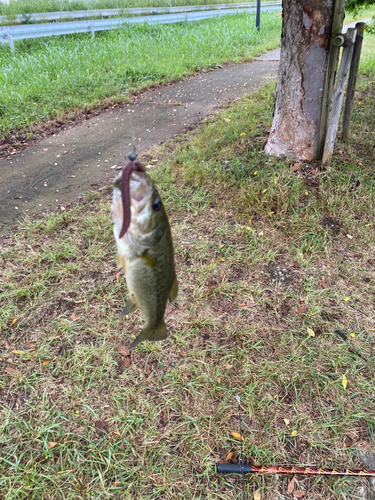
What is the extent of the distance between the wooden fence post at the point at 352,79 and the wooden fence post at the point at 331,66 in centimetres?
25

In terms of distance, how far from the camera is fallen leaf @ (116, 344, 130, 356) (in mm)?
2641

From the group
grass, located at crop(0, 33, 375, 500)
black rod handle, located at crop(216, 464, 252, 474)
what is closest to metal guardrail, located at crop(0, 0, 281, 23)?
grass, located at crop(0, 33, 375, 500)

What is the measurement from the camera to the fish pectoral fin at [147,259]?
3.67ft

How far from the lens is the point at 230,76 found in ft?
28.6

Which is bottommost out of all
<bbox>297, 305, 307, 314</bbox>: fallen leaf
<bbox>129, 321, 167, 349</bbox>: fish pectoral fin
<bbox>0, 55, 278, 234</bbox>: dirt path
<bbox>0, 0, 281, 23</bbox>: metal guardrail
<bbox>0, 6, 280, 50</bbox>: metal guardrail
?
<bbox>297, 305, 307, 314</bbox>: fallen leaf

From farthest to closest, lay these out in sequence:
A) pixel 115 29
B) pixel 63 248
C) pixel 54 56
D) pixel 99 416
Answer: pixel 115 29 → pixel 54 56 → pixel 63 248 → pixel 99 416

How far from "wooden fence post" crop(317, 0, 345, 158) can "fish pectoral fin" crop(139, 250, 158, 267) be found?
3578 millimetres

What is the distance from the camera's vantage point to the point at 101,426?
2240mm

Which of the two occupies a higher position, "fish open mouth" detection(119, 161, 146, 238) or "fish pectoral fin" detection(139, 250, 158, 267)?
"fish open mouth" detection(119, 161, 146, 238)

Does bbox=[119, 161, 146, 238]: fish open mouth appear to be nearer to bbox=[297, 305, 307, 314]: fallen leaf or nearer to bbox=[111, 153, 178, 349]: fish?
bbox=[111, 153, 178, 349]: fish

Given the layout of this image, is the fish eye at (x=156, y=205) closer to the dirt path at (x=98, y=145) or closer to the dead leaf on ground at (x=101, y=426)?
the dead leaf on ground at (x=101, y=426)

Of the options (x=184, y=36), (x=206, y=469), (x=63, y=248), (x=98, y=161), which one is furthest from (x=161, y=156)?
(x=184, y=36)

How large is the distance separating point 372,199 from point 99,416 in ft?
10.9

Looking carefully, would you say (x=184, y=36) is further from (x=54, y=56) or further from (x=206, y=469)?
(x=206, y=469)
